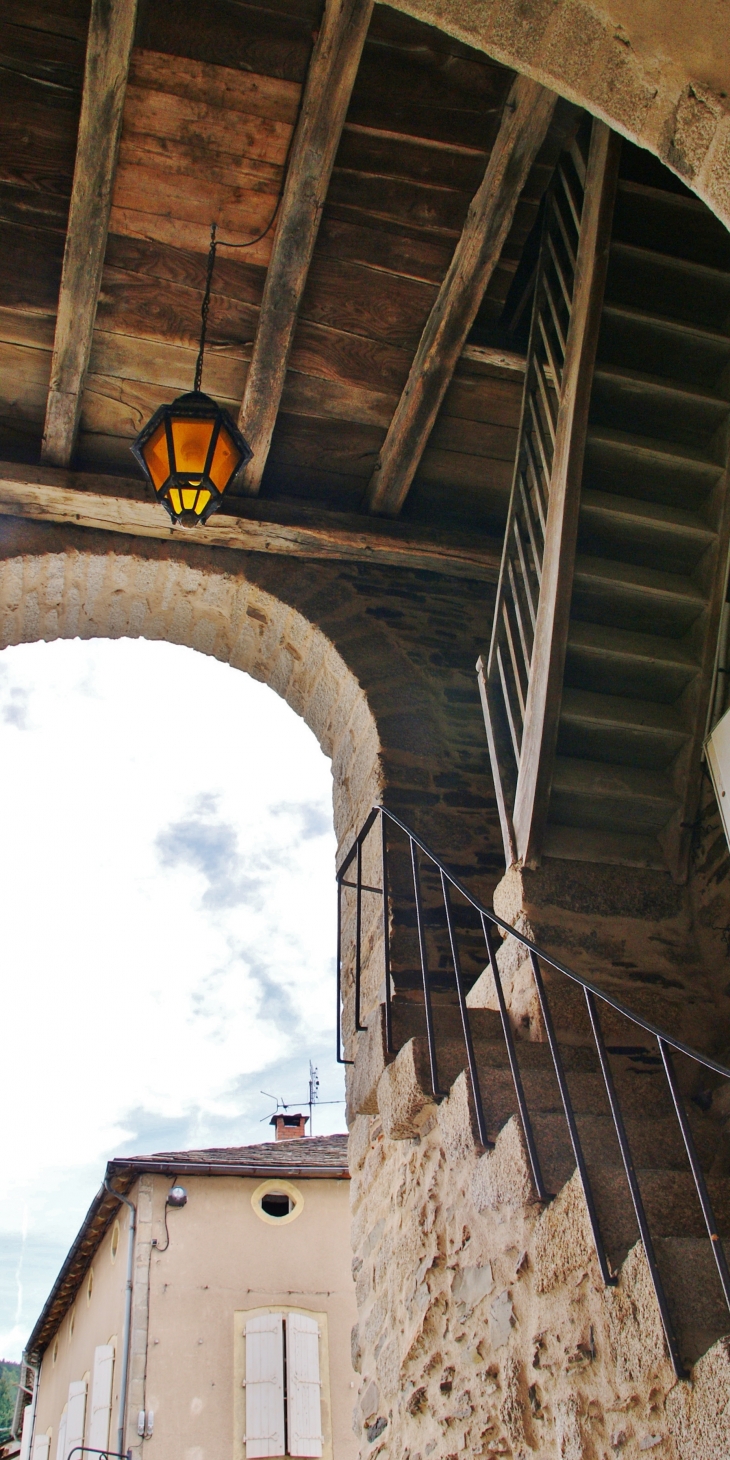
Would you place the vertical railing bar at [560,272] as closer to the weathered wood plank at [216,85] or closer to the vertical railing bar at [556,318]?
the vertical railing bar at [556,318]

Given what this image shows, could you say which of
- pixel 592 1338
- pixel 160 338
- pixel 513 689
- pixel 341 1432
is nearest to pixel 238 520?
pixel 160 338

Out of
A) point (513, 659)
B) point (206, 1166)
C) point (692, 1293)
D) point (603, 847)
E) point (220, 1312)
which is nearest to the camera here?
point (692, 1293)

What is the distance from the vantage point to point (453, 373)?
489cm

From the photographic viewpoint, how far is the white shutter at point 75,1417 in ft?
29.7

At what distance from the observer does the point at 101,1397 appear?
8.39 m

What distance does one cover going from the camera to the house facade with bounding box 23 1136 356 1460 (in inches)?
309

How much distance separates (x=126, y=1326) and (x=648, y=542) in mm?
7542

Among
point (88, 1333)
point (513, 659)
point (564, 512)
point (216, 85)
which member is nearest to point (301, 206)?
point (216, 85)

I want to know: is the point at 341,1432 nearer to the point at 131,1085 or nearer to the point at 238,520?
the point at 238,520

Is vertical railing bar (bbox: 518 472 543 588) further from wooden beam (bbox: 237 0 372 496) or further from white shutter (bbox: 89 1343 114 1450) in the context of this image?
white shutter (bbox: 89 1343 114 1450)

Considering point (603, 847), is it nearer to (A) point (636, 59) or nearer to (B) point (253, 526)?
(B) point (253, 526)

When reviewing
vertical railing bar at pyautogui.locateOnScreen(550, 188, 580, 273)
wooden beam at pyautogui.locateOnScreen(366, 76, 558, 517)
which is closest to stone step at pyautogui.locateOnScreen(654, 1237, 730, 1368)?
vertical railing bar at pyautogui.locateOnScreen(550, 188, 580, 273)

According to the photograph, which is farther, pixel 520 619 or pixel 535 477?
pixel 535 477

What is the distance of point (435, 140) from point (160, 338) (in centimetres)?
150
